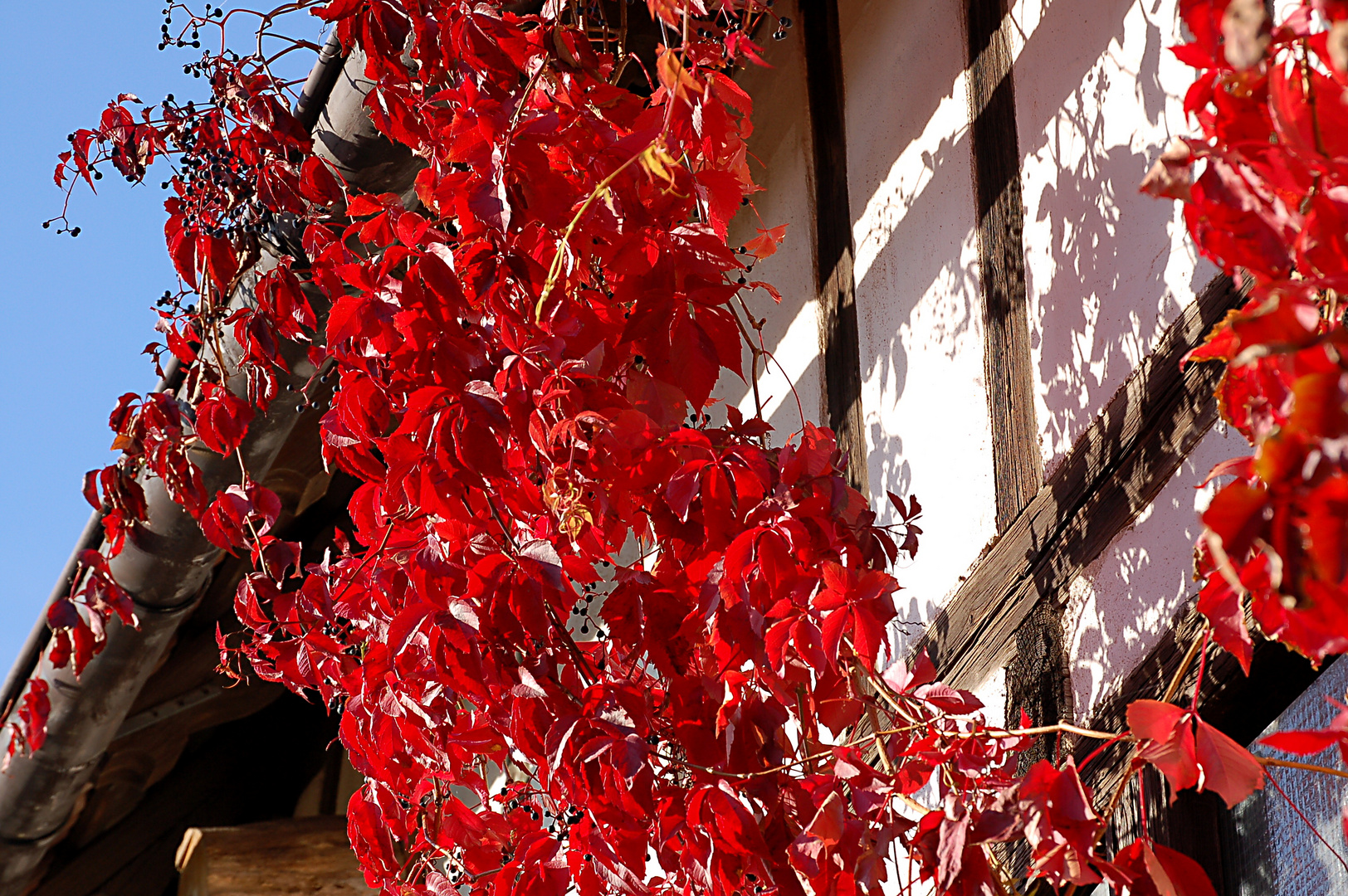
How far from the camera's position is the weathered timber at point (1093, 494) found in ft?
4.31

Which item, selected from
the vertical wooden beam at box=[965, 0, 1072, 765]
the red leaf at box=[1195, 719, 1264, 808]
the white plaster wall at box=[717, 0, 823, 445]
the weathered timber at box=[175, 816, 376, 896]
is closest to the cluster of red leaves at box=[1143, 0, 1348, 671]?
the red leaf at box=[1195, 719, 1264, 808]

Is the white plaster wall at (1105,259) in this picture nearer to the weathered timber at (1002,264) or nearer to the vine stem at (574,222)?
the weathered timber at (1002,264)

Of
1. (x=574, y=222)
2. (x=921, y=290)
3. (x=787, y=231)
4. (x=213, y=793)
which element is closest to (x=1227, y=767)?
(x=574, y=222)

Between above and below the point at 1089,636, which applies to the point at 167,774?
above

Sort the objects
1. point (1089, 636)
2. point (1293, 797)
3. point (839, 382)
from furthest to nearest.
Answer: point (839, 382) < point (1089, 636) < point (1293, 797)

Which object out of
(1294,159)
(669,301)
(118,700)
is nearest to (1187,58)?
(1294,159)

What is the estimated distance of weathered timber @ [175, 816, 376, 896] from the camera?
129 inches

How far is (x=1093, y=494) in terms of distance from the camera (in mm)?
1452

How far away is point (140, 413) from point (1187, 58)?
6.79 feet

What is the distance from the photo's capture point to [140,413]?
2.32 metres

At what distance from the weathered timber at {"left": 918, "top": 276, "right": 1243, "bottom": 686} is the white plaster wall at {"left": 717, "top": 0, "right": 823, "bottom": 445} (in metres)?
0.64

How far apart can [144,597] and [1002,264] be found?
1977 millimetres

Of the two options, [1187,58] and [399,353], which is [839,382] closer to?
[399,353]

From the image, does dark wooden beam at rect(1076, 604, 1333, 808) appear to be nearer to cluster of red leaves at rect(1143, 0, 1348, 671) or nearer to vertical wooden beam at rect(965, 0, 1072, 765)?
vertical wooden beam at rect(965, 0, 1072, 765)
